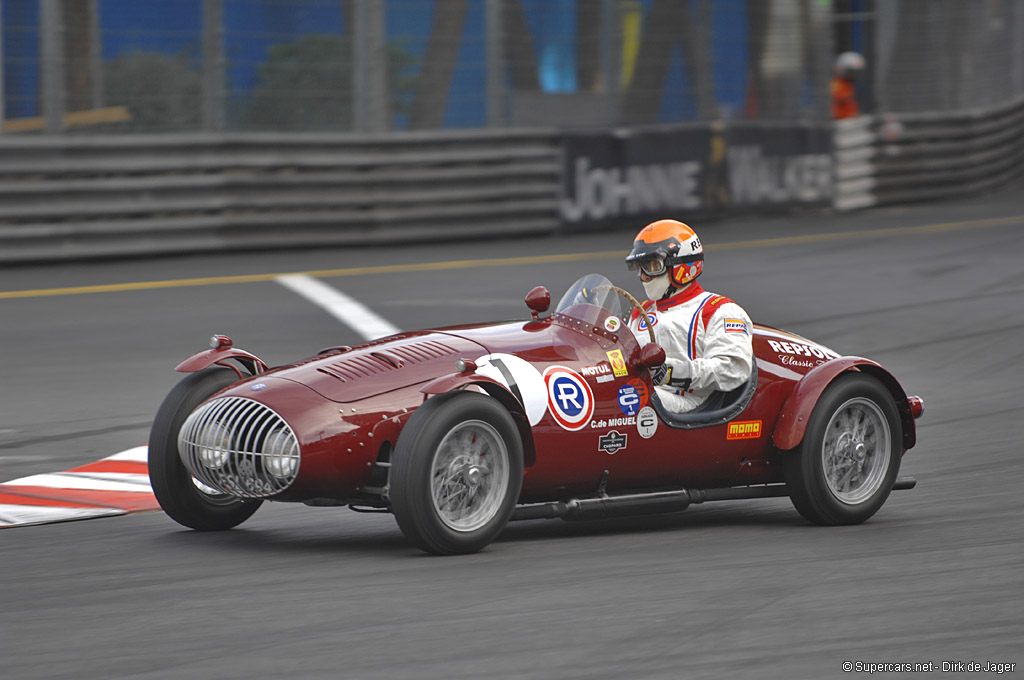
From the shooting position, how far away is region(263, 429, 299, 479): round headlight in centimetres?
605

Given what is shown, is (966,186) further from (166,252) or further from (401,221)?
(166,252)

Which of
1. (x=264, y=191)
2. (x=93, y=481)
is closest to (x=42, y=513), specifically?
(x=93, y=481)

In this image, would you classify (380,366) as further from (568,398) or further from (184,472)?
(184,472)

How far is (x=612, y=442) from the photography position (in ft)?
21.9

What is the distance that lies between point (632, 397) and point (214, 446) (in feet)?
5.66

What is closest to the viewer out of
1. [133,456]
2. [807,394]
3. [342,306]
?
[807,394]

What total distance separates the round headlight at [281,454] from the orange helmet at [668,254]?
1.92 meters

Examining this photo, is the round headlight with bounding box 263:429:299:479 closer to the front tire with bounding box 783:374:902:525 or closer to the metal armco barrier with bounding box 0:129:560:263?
the front tire with bounding box 783:374:902:525

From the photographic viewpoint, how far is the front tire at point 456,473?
5941mm

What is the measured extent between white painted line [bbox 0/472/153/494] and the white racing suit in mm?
2533

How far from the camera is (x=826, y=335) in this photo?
12977 mm

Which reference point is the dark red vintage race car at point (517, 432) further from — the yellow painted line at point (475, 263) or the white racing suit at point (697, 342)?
the yellow painted line at point (475, 263)

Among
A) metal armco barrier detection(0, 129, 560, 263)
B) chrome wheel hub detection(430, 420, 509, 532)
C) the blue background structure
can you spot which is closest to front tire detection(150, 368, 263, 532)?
chrome wheel hub detection(430, 420, 509, 532)

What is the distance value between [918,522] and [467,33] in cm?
1275
